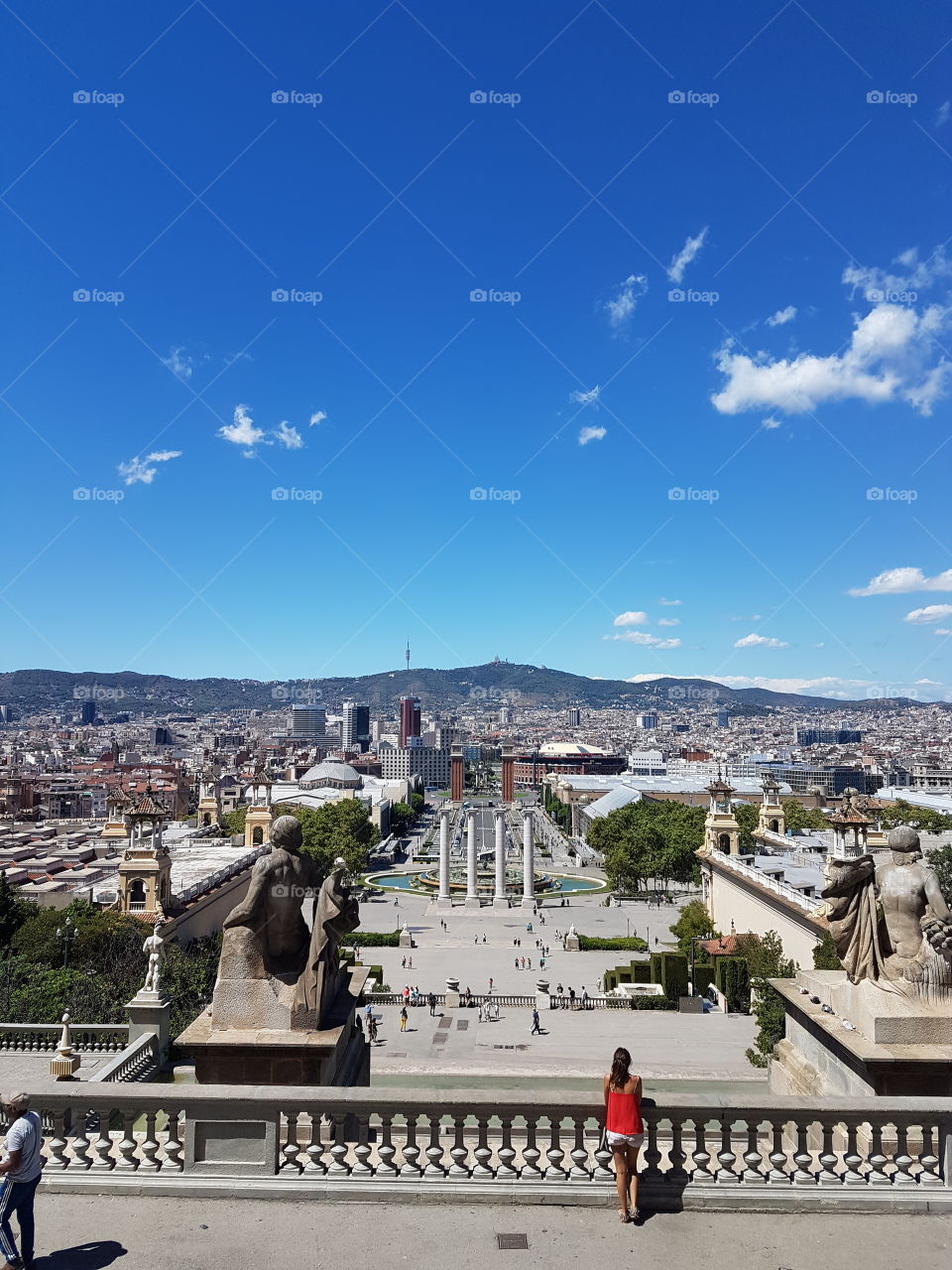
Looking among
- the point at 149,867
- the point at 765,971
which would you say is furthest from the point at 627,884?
the point at 149,867

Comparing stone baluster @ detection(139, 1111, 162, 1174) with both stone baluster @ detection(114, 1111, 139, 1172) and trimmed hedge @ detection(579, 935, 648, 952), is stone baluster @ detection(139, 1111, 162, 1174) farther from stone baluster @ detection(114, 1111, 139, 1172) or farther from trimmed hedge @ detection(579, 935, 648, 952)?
trimmed hedge @ detection(579, 935, 648, 952)

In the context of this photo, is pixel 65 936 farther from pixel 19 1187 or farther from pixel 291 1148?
pixel 19 1187

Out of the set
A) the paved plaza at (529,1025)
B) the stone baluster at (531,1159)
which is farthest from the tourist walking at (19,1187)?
the paved plaza at (529,1025)

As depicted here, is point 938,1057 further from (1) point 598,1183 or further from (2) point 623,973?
(2) point 623,973

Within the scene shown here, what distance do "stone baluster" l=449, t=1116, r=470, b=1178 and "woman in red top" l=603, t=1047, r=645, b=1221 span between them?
1.11 metres

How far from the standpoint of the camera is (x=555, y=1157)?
687 cm

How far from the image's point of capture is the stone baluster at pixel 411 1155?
6758 millimetres

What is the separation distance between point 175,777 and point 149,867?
10214cm

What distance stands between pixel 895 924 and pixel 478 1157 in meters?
4.48

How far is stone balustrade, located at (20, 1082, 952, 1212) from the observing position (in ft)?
21.9

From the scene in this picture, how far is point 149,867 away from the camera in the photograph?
3900 cm

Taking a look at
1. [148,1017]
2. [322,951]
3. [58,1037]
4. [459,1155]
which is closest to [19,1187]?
[322,951]

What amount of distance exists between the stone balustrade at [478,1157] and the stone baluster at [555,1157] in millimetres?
11

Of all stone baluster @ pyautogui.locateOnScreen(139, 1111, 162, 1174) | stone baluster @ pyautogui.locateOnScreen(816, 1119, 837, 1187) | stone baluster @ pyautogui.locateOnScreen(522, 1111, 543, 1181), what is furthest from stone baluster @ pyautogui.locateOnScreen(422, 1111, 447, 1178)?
stone baluster @ pyautogui.locateOnScreen(816, 1119, 837, 1187)
